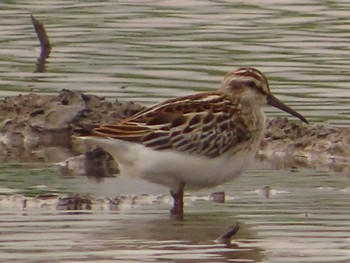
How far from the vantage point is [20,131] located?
51.9ft

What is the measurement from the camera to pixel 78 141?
15641 millimetres

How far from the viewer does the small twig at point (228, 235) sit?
9.80m

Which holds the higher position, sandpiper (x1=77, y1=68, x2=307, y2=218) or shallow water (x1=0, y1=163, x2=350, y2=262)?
sandpiper (x1=77, y1=68, x2=307, y2=218)

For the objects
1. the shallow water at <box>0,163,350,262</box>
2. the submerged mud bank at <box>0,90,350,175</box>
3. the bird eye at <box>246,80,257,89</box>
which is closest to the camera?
the shallow water at <box>0,163,350,262</box>

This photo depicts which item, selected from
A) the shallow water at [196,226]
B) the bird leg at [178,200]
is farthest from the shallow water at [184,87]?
the bird leg at [178,200]

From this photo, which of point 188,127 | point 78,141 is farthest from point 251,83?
point 78,141

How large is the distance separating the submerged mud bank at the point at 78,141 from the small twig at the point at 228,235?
3769mm

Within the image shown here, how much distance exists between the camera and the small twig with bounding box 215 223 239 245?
980cm

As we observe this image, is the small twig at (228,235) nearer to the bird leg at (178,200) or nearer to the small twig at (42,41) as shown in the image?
the bird leg at (178,200)

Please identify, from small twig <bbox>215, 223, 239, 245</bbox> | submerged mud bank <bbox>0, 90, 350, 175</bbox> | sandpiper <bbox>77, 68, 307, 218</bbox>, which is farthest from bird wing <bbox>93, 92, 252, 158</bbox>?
small twig <bbox>215, 223, 239, 245</bbox>

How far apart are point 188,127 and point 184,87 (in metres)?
6.05

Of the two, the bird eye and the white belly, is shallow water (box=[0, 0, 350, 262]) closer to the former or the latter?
the white belly

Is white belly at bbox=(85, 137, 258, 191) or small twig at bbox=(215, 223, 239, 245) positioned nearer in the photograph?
small twig at bbox=(215, 223, 239, 245)

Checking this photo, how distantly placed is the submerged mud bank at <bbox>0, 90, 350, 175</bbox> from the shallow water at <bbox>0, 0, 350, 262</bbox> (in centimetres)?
53
